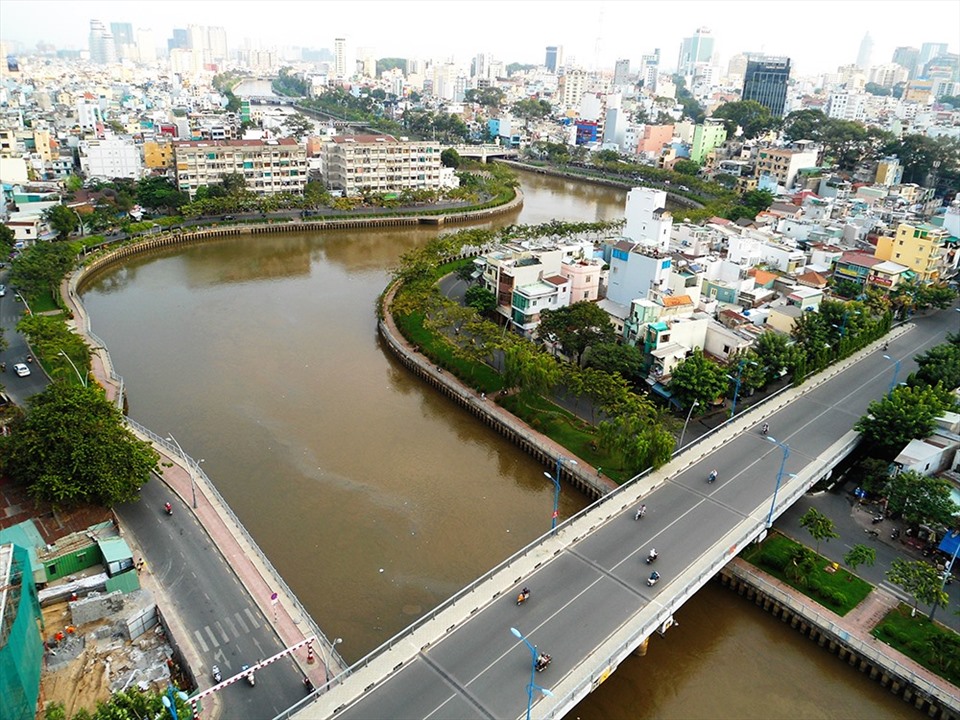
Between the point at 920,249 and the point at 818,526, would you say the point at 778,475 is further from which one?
the point at 920,249

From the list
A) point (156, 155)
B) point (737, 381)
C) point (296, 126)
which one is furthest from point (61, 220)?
point (296, 126)

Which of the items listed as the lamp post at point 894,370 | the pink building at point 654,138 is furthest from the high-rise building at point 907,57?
the lamp post at point 894,370

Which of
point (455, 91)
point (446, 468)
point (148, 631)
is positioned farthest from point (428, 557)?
point (455, 91)

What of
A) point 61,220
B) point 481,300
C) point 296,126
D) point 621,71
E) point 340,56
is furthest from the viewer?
point 340,56

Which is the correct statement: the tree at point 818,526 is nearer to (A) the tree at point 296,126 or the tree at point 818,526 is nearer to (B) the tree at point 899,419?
(B) the tree at point 899,419

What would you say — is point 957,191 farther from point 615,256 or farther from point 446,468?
point 446,468

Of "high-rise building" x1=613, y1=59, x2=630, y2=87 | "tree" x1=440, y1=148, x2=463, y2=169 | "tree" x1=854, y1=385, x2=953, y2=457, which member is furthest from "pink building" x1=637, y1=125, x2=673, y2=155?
"high-rise building" x1=613, y1=59, x2=630, y2=87
